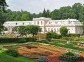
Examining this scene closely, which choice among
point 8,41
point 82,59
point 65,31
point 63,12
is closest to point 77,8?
point 63,12

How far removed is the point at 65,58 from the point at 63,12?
108m

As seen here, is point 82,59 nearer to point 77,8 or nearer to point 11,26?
point 11,26

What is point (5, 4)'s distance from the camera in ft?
146

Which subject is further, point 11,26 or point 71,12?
point 71,12

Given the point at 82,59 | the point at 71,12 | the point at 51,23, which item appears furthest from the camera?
the point at 71,12

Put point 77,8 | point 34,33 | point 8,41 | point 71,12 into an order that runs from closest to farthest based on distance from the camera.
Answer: point 8,41
point 34,33
point 71,12
point 77,8

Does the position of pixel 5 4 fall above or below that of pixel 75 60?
above

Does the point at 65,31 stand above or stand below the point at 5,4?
below

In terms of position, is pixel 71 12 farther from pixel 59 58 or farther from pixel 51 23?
pixel 59 58

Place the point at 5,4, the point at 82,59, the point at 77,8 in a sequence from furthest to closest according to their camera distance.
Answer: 1. the point at 77,8
2. the point at 5,4
3. the point at 82,59

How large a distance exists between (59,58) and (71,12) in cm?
10589

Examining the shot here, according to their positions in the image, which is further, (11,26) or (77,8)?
(77,8)

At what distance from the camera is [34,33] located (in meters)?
71.0

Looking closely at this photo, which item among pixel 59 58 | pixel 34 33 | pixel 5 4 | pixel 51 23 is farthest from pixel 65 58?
pixel 51 23
